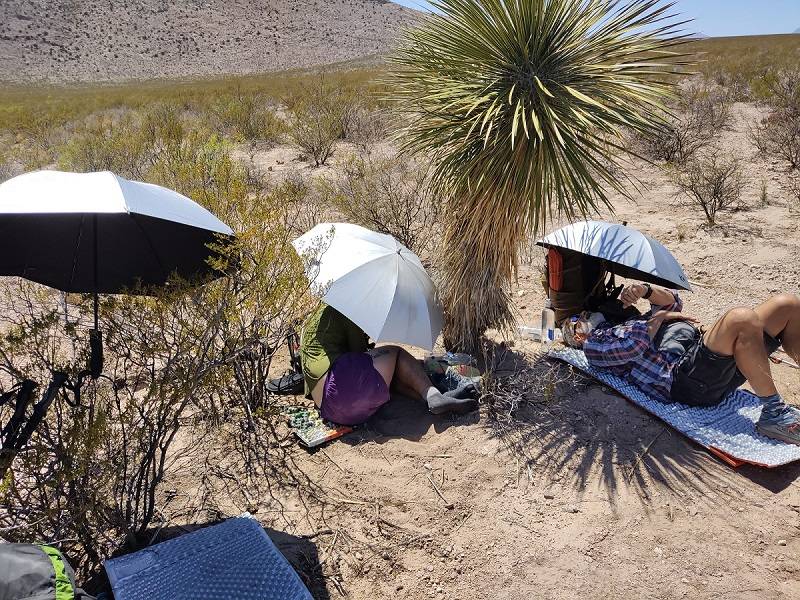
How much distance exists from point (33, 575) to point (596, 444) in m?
2.86

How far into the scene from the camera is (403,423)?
385cm

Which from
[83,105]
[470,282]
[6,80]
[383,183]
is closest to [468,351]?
[470,282]

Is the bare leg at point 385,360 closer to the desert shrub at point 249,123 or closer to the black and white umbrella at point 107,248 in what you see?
the black and white umbrella at point 107,248

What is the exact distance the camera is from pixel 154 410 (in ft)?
8.80

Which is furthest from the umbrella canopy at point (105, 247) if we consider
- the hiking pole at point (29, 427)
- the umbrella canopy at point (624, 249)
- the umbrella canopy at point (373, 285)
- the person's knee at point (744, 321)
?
the person's knee at point (744, 321)

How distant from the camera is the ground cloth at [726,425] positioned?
3.27 meters

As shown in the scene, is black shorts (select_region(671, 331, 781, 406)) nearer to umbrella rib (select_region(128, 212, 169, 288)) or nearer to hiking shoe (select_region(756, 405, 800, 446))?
hiking shoe (select_region(756, 405, 800, 446))

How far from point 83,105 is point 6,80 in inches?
1470

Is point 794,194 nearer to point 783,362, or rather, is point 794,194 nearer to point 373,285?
point 783,362

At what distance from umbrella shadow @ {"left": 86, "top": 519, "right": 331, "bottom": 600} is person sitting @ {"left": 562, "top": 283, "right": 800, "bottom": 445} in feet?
7.61

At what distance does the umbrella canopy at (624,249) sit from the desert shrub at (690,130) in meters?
4.30

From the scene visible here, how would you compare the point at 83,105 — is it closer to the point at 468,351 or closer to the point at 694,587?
the point at 468,351

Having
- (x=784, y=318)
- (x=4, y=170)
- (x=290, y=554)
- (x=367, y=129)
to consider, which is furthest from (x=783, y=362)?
(x=4, y=170)

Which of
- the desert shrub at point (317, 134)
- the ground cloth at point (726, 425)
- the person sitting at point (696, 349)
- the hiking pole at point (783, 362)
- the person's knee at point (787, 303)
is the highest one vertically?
the desert shrub at point (317, 134)
